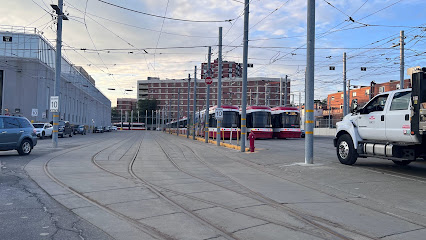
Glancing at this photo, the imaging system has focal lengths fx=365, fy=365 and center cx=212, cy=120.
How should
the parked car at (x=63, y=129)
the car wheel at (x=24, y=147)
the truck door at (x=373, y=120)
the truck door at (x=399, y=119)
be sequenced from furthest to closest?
1. the parked car at (x=63, y=129)
2. the car wheel at (x=24, y=147)
3. the truck door at (x=373, y=120)
4. the truck door at (x=399, y=119)

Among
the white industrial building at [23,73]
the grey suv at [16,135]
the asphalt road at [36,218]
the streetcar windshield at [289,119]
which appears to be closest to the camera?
the asphalt road at [36,218]

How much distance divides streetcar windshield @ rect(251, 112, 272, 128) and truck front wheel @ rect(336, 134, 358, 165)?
22.3 metres

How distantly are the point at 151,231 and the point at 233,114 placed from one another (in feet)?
99.2

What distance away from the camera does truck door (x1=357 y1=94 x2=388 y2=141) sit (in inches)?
447

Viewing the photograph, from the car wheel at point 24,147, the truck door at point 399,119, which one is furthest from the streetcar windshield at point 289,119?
the truck door at point 399,119

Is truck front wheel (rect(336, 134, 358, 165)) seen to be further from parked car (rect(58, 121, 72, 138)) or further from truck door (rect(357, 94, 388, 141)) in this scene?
parked car (rect(58, 121, 72, 138))

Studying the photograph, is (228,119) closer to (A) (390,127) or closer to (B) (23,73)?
(A) (390,127)

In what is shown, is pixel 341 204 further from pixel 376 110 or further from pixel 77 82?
pixel 77 82

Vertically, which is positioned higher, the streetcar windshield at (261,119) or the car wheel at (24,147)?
the streetcar windshield at (261,119)

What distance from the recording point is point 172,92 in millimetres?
143000

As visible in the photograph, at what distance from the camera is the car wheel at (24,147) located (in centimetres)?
1590

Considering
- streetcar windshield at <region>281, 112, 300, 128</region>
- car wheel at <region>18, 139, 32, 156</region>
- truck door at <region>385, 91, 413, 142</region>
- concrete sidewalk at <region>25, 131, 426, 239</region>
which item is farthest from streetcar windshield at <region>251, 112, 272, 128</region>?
truck door at <region>385, 91, 413, 142</region>

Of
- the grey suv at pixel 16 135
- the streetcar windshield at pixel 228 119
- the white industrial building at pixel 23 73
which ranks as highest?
the white industrial building at pixel 23 73

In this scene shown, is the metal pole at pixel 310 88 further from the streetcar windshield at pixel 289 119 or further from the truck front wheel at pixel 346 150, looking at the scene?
the streetcar windshield at pixel 289 119
